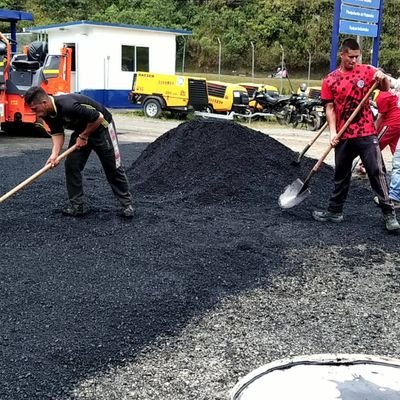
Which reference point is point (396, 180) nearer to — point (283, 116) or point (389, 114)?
point (389, 114)

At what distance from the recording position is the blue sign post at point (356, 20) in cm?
1408

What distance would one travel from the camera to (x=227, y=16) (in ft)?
127

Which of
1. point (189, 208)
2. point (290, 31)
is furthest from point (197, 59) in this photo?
point (189, 208)

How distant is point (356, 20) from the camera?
48.5 feet

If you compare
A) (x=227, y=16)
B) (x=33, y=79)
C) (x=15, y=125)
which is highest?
(x=227, y=16)

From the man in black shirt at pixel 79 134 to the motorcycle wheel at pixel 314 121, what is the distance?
491 inches

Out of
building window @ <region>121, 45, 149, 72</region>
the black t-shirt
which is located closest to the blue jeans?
the black t-shirt

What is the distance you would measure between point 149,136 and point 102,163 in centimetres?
918

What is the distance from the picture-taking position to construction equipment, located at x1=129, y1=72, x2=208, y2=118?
18391mm

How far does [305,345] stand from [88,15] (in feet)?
130

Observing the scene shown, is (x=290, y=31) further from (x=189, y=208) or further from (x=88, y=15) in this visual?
(x=189, y=208)

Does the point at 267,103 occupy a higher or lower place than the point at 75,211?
lower

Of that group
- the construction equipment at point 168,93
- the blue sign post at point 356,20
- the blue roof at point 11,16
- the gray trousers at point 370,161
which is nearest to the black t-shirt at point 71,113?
the gray trousers at point 370,161

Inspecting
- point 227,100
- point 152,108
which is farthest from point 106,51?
point 227,100
